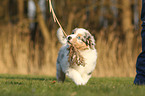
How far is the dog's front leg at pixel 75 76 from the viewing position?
Result: 3877 mm

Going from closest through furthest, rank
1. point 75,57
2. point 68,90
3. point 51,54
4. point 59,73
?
point 68,90 → point 75,57 → point 59,73 → point 51,54

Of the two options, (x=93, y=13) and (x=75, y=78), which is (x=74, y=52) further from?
(x=93, y=13)

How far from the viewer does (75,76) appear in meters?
3.92

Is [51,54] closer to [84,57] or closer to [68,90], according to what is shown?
[84,57]

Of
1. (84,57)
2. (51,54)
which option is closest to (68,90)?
(84,57)

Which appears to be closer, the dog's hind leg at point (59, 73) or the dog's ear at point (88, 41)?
the dog's ear at point (88, 41)

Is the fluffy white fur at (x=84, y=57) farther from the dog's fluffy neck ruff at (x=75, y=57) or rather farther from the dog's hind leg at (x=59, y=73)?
the dog's hind leg at (x=59, y=73)

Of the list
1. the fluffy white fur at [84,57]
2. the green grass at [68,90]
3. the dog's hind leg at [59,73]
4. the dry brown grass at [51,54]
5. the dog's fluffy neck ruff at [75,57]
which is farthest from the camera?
the dry brown grass at [51,54]

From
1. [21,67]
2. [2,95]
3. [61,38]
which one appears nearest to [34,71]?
[21,67]

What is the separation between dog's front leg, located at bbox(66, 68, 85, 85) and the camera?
12.7 ft

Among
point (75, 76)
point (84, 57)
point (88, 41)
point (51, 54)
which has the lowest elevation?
point (51, 54)

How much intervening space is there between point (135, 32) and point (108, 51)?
121 cm

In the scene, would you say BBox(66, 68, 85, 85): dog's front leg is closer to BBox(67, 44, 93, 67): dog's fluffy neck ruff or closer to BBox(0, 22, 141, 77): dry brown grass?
Answer: BBox(67, 44, 93, 67): dog's fluffy neck ruff

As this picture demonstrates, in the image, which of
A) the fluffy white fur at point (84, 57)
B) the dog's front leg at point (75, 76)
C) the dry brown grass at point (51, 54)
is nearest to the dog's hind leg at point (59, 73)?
the fluffy white fur at point (84, 57)
